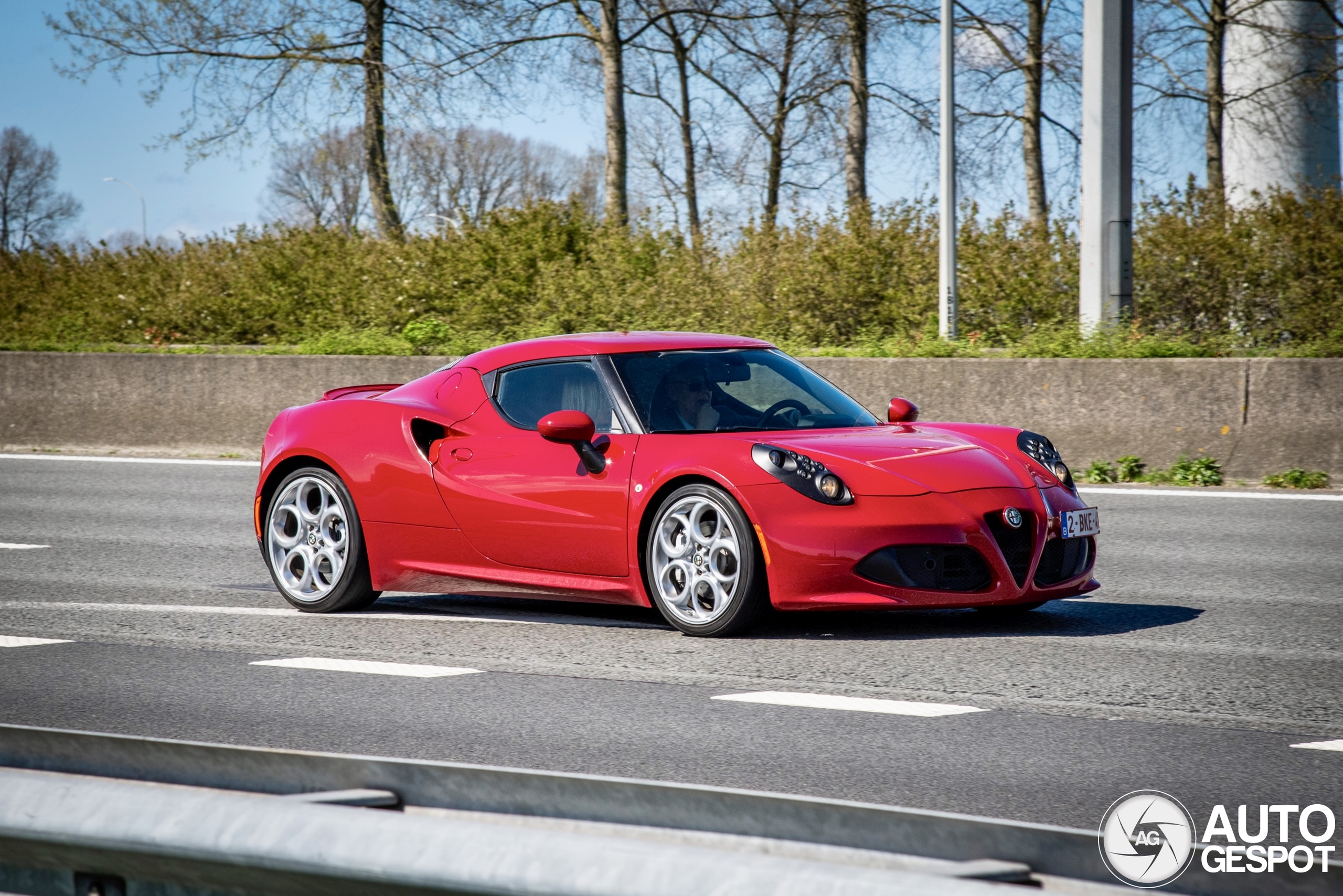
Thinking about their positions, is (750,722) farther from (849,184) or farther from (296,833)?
(849,184)

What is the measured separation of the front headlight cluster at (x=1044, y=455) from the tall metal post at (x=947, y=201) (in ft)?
28.3

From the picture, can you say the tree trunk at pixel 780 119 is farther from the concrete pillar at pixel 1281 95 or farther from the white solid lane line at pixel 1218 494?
the white solid lane line at pixel 1218 494

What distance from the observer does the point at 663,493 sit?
6.61m

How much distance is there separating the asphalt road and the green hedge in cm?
593

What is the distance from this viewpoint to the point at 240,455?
16.2 metres

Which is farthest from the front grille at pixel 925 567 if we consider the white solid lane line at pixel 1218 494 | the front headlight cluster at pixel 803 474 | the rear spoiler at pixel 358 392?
the white solid lane line at pixel 1218 494

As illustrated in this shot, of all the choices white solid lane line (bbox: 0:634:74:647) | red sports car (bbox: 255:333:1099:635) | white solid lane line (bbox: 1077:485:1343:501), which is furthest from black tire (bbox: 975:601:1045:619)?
white solid lane line (bbox: 1077:485:1343:501)

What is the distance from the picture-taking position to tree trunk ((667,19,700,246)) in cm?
3036

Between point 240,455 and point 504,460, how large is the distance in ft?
32.2

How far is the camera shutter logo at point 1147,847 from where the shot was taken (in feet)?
6.23

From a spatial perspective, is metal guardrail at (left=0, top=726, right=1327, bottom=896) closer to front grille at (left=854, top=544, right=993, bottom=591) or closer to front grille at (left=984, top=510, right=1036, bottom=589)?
front grille at (left=854, top=544, right=993, bottom=591)

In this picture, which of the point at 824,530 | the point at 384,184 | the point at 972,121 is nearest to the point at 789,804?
the point at 824,530

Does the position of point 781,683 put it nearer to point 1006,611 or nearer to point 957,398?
point 1006,611

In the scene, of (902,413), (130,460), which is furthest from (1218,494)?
(130,460)
